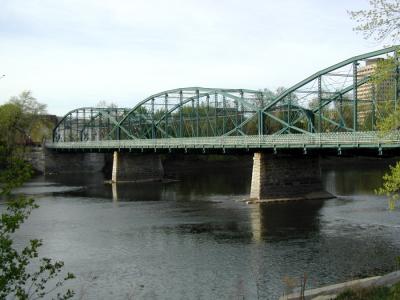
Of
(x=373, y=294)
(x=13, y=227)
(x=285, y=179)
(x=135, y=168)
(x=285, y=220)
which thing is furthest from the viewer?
(x=135, y=168)

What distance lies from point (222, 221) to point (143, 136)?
168ft

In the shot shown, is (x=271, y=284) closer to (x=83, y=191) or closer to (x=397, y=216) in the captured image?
(x=397, y=216)

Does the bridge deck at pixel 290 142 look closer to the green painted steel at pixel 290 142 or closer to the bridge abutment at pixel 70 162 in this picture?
the green painted steel at pixel 290 142

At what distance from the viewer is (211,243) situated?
94.0ft

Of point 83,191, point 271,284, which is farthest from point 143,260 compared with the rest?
point 83,191

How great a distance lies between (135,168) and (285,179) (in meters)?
32.3

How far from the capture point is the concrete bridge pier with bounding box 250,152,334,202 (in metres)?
45.9

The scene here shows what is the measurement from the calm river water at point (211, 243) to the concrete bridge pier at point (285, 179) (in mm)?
2035

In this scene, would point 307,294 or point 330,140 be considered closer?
point 307,294

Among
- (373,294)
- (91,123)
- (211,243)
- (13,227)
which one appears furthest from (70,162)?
(13,227)

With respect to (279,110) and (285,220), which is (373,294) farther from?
(279,110)

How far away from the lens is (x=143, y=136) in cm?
8562

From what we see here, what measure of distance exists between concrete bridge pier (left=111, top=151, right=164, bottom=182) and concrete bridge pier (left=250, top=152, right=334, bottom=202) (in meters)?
29.6

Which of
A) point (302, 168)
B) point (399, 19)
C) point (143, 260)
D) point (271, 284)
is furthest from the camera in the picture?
point (302, 168)
